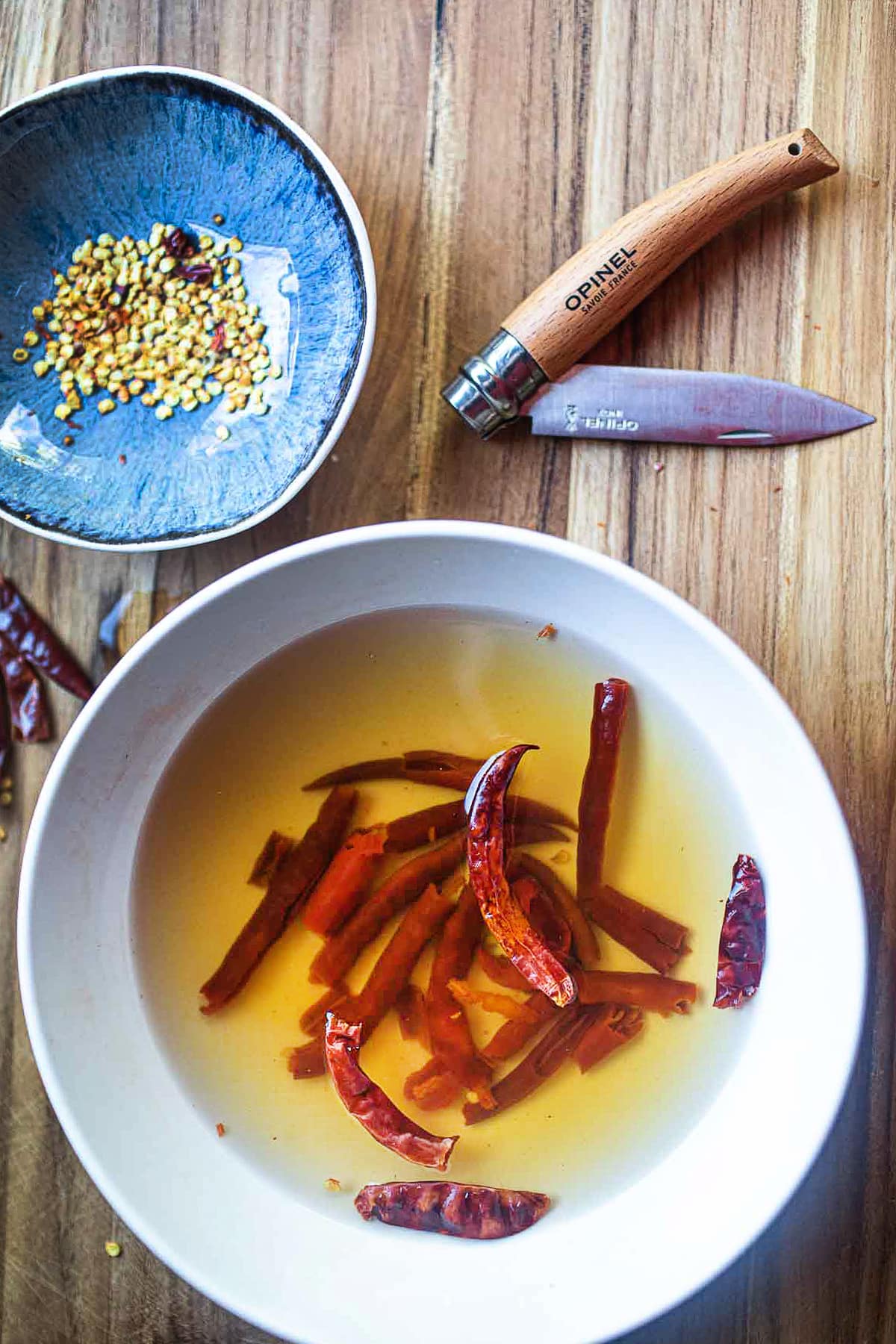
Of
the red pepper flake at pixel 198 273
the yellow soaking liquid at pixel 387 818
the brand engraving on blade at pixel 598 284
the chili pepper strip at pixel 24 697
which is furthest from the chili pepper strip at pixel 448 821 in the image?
the red pepper flake at pixel 198 273

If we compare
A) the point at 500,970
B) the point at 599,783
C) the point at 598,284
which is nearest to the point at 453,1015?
the point at 500,970

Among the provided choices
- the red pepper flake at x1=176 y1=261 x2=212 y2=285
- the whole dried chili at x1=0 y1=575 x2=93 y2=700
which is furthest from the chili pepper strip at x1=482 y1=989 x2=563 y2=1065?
the red pepper flake at x1=176 y1=261 x2=212 y2=285

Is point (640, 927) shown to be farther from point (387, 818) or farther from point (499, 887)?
point (387, 818)

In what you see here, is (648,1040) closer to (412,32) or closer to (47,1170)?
(47,1170)

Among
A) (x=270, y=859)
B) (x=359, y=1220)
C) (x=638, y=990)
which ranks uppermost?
(x=270, y=859)

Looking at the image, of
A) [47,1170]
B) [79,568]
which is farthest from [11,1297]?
[79,568]
